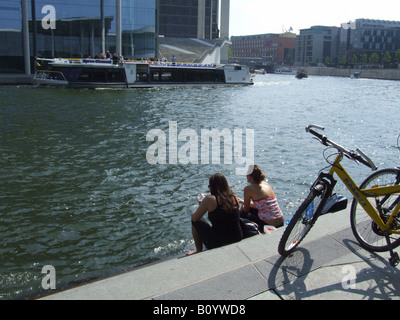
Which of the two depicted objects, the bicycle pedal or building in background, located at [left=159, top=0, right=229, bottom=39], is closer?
the bicycle pedal

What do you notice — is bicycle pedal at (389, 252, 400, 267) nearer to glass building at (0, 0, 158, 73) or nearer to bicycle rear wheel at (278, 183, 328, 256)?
bicycle rear wheel at (278, 183, 328, 256)

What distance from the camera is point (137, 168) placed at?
40.2ft

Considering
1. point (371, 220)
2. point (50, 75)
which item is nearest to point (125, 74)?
point (50, 75)

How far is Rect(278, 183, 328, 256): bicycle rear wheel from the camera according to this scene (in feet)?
15.1

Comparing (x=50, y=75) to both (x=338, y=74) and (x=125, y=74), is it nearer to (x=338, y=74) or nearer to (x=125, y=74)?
(x=125, y=74)

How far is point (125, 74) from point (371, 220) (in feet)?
139

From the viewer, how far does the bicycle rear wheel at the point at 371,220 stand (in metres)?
4.81

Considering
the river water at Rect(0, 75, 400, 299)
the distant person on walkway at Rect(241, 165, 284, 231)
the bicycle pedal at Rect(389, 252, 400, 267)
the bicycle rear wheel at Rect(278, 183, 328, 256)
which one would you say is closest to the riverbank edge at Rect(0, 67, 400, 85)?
the river water at Rect(0, 75, 400, 299)

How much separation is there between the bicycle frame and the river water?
10.8 ft

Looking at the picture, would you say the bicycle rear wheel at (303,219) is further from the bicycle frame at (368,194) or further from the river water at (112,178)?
the river water at (112,178)

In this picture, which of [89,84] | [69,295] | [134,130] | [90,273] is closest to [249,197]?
[90,273]

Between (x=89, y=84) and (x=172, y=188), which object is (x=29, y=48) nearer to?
(x=89, y=84)

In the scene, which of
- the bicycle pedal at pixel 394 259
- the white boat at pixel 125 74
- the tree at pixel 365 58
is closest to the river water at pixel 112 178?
the bicycle pedal at pixel 394 259
